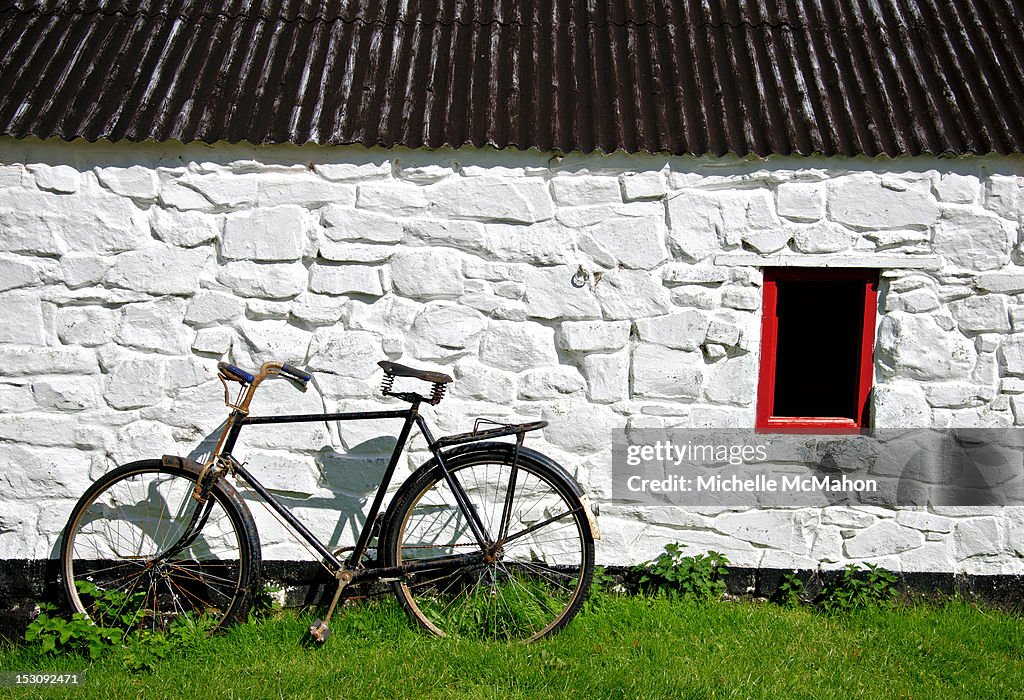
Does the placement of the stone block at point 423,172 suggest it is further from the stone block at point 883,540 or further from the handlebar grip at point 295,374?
the stone block at point 883,540

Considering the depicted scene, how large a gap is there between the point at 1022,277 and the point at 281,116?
12.3 feet

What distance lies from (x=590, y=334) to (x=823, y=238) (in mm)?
1243

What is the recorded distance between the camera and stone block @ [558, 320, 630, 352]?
4305 millimetres

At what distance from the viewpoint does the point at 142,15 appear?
4770 mm

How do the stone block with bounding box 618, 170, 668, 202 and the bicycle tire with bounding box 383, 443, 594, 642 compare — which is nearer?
the bicycle tire with bounding box 383, 443, 594, 642

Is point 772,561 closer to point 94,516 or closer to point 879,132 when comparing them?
point 879,132

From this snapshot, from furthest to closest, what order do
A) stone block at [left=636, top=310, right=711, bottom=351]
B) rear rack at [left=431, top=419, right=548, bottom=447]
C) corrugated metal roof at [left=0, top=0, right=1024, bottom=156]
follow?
stone block at [left=636, top=310, right=711, bottom=351] → corrugated metal roof at [left=0, top=0, right=1024, bottom=156] → rear rack at [left=431, top=419, right=548, bottom=447]

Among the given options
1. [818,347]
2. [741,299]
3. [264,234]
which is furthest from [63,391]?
[818,347]

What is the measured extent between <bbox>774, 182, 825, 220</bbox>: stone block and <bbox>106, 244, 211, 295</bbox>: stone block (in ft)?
9.32

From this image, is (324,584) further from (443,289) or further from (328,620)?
(443,289)

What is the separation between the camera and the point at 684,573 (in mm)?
4387

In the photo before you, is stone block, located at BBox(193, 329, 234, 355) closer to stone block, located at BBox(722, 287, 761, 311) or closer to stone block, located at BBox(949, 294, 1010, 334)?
stone block, located at BBox(722, 287, 761, 311)

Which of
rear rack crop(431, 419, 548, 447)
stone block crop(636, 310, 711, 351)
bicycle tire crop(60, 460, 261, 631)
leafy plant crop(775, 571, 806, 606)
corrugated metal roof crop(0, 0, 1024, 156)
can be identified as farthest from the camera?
leafy plant crop(775, 571, 806, 606)

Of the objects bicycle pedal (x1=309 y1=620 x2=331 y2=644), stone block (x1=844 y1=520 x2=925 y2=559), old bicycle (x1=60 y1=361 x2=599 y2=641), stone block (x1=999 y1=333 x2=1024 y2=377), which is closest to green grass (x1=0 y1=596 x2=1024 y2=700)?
bicycle pedal (x1=309 y1=620 x2=331 y2=644)
